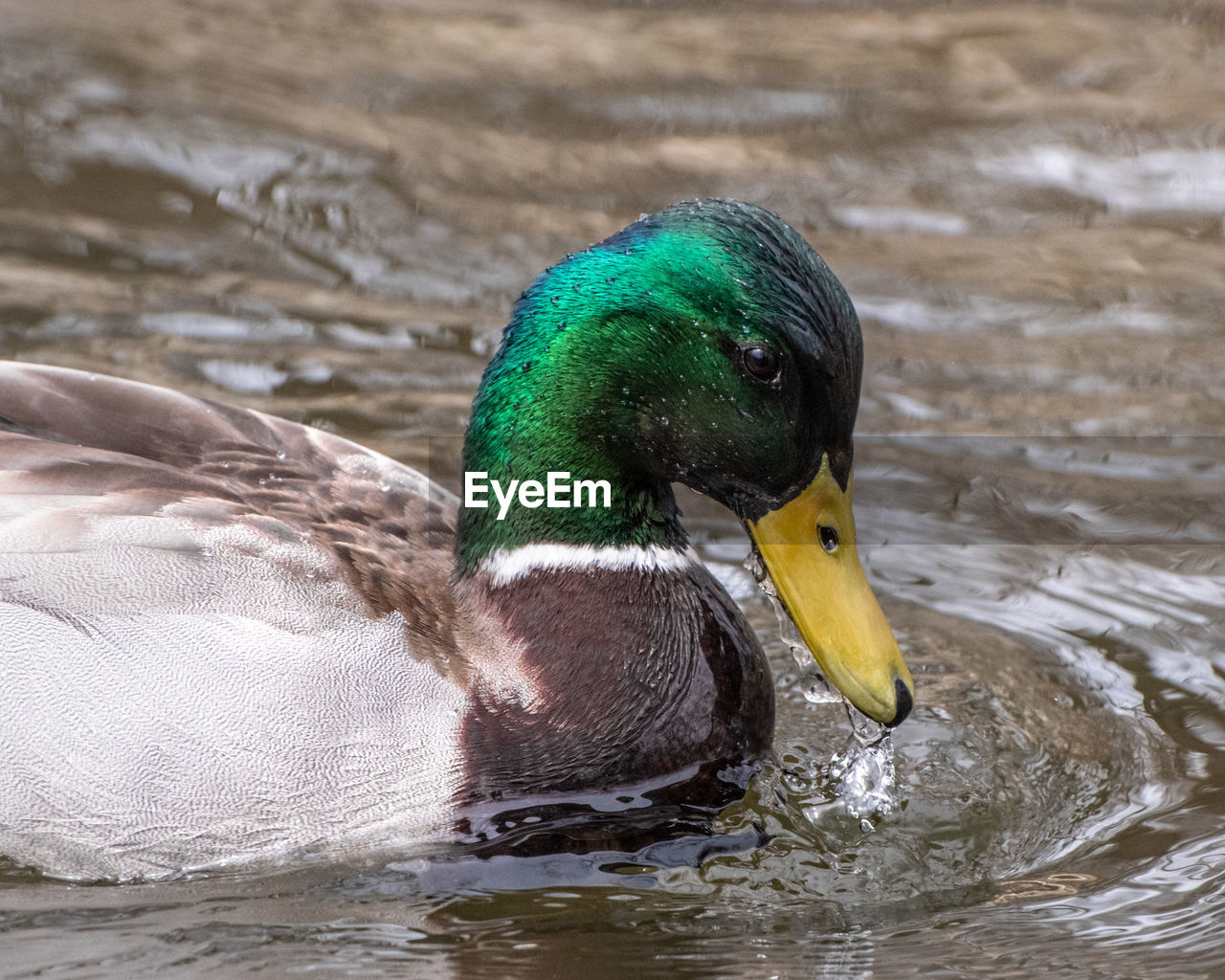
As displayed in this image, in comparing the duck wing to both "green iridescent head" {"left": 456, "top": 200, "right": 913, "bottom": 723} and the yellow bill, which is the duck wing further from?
the yellow bill

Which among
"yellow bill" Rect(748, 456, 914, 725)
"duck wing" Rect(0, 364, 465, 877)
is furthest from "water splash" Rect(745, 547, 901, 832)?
"duck wing" Rect(0, 364, 465, 877)

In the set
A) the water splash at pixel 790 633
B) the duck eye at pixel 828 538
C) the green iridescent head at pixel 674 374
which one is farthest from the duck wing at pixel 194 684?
the duck eye at pixel 828 538

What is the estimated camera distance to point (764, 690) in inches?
188

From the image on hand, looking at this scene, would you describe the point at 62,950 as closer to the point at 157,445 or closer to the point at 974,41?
the point at 157,445

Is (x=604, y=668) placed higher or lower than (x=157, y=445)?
lower

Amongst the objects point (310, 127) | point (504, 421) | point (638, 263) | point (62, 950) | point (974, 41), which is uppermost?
point (974, 41)

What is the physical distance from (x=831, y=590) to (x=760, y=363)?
58 centimetres

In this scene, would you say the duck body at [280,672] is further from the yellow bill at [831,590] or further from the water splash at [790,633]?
the yellow bill at [831,590]

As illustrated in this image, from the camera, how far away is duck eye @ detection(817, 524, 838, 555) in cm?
443

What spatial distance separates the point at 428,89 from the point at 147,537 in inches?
222

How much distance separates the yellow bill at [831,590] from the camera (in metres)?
4.33

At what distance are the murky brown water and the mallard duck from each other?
22 cm

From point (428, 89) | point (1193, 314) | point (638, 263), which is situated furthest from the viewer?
point (428, 89)

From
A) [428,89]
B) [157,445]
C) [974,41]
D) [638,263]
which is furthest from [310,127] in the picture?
[638,263]
